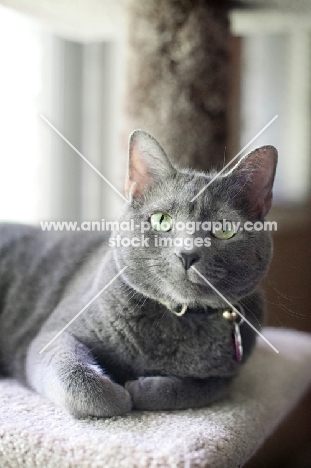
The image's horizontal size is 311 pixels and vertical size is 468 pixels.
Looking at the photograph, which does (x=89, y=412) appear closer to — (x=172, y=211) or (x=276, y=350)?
(x=172, y=211)

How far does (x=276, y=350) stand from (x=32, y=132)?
1048 millimetres

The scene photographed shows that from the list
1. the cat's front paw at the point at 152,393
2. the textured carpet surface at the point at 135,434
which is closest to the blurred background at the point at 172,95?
the textured carpet surface at the point at 135,434

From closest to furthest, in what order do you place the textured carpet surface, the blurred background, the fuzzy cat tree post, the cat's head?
1. the textured carpet surface
2. the cat's head
3. the blurred background
4. the fuzzy cat tree post

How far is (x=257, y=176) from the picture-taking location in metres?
0.95

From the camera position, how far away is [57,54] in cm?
179

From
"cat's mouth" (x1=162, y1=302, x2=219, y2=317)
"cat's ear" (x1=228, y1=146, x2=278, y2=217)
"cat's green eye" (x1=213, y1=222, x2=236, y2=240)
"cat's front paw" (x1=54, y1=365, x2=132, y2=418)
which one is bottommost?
"cat's front paw" (x1=54, y1=365, x2=132, y2=418)

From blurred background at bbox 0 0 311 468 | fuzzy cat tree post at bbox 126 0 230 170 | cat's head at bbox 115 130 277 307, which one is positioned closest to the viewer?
cat's head at bbox 115 130 277 307

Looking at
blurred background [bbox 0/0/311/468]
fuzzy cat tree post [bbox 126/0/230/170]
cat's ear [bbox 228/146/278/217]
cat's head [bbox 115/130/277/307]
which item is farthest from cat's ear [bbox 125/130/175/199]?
fuzzy cat tree post [bbox 126/0/230/170]

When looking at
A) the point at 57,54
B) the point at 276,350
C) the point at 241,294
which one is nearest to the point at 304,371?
the point at 276,350

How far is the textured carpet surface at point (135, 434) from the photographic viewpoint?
77 cm

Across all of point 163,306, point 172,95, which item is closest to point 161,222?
point 163,306

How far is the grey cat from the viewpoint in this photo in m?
0.90

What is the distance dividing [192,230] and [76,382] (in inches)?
13.3

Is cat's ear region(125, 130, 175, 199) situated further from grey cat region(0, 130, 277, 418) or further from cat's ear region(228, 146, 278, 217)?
cat's ear region(228, 146, 278, 217)
